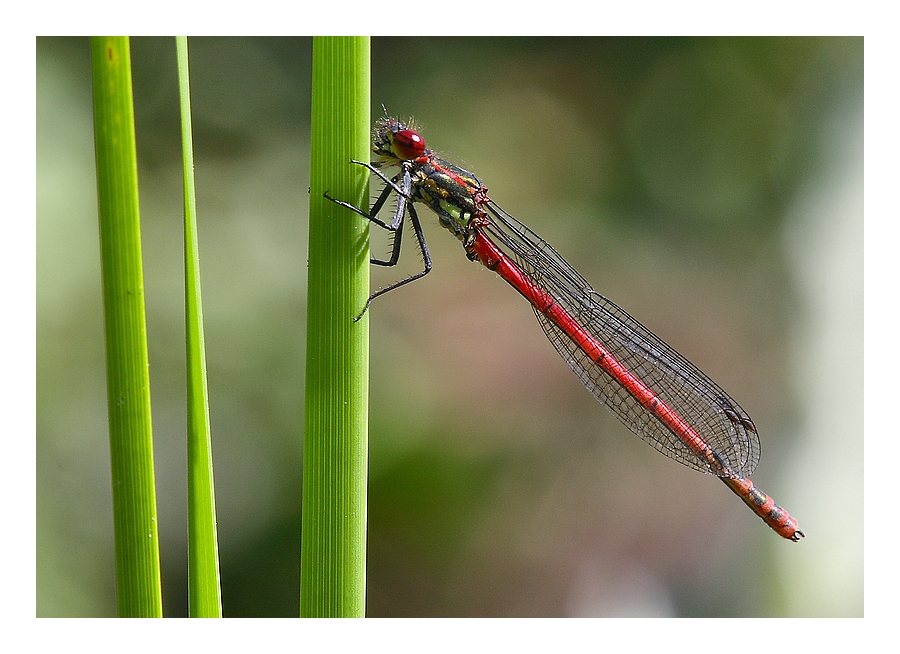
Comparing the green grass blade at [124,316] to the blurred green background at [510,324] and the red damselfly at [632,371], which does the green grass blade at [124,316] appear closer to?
the red damselfly at [632,371]

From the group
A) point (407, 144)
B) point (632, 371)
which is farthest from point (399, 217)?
point (632, 371)

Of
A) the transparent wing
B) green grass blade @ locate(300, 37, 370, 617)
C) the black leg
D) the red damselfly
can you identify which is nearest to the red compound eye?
the black leg

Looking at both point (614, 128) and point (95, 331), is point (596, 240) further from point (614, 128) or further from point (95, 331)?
point (95, 331)

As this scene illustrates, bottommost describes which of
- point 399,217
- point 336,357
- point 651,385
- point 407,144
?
point 651,385

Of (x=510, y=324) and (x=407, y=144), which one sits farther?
(x=510, y=324)

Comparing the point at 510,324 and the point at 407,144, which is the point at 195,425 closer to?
the point at 407,144

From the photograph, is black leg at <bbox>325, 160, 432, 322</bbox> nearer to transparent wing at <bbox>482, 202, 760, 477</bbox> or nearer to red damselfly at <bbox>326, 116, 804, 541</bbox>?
red damselfly at <bbox>326, 116, 804, 541</bbox>

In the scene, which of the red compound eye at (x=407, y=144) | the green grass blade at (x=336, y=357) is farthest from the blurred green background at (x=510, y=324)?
the green grass blade at (x=336, y=357)
